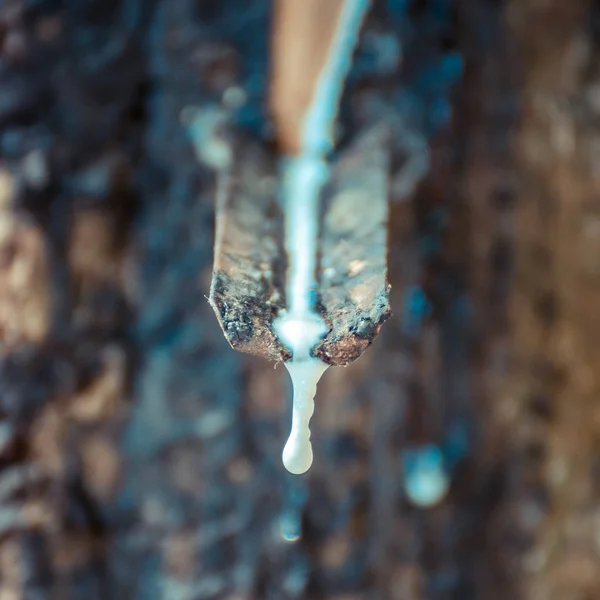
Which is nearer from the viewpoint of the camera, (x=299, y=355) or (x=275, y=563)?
(x=299, y=355)

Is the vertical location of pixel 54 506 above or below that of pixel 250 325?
below

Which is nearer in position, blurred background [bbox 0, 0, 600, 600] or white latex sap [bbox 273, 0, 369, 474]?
white latex sap [bbox 273, 0, 369, 474]

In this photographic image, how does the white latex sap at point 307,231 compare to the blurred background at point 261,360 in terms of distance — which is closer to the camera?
the white latex sap at point 307,231

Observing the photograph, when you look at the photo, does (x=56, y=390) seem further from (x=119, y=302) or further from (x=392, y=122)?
(x=392, y=122)

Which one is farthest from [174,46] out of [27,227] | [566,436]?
[566,436]

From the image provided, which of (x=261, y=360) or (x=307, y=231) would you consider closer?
(x=307, y=231)

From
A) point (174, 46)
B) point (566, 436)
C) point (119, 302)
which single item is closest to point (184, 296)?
point (119, 302)

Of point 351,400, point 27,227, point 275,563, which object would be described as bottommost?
point 275,563
